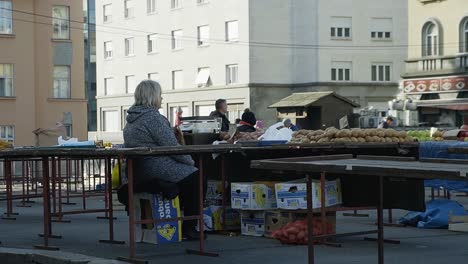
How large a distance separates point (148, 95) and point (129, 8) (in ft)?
222

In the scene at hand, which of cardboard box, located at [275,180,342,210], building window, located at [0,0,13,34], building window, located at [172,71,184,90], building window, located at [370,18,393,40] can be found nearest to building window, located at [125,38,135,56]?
building window, located at [172,71,184,90]

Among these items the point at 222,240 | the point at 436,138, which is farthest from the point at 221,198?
the point at 436,138

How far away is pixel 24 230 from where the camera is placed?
1399 cm

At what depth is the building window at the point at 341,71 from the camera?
223 feet

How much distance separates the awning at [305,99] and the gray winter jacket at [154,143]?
149 ft

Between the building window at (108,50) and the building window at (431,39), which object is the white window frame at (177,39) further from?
the building window at (431,39)

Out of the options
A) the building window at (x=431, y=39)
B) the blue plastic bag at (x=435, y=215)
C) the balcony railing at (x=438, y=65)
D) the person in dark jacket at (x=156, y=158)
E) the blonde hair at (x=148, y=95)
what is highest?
the building window at (x=431, y=39)

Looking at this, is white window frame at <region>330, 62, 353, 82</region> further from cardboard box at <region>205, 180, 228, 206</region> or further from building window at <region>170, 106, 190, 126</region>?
cardboard box at <region>205, 180, 228, 206</region>

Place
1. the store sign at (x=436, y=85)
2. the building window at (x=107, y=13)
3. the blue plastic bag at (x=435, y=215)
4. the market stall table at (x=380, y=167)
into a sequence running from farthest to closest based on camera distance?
1. the building window at (x=107, y=13)
2. the store sign at (x=436, y=85)
3. the blue plastic bag at (x=435, y=215)
4. the market stall table at (x=380, y=167)

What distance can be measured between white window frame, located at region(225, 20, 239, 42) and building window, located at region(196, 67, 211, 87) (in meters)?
3.25

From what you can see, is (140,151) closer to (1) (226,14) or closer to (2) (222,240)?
(2) (222,240)

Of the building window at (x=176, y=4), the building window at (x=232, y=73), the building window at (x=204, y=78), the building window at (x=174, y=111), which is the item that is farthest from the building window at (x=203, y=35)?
the building window at (x=174, y=111)

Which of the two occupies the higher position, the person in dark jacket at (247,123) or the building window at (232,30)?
the building window at (232,30)

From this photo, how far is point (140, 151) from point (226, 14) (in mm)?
58784
